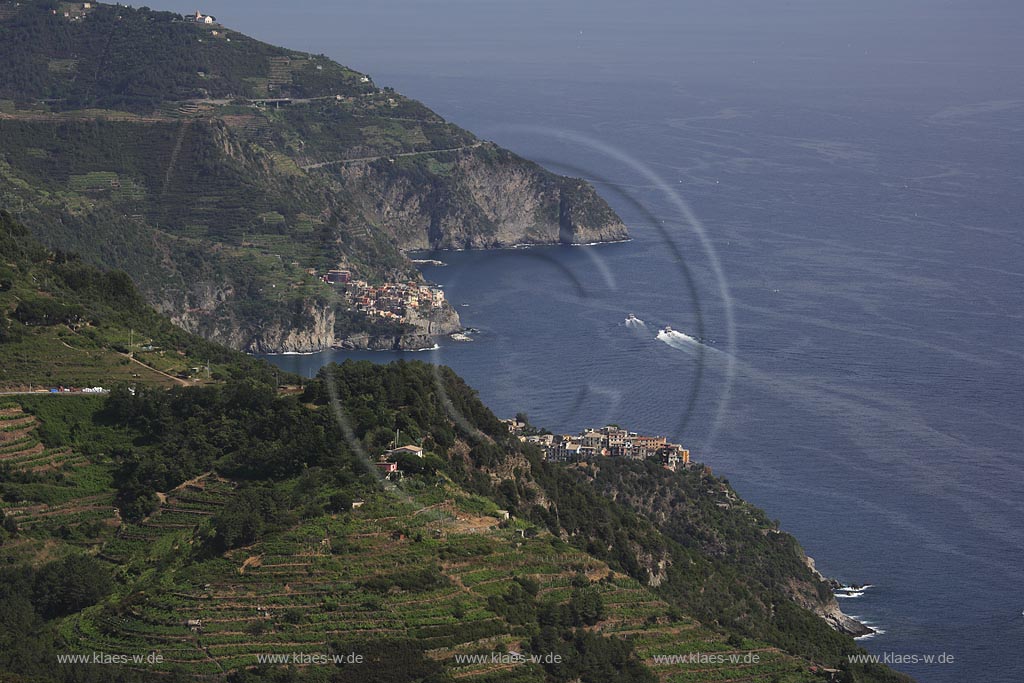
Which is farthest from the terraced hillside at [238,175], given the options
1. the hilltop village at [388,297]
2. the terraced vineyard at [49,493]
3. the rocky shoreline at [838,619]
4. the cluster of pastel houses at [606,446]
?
the terraced vineyard at [49,493]

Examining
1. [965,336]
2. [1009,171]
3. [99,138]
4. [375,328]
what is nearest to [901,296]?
[965,336]

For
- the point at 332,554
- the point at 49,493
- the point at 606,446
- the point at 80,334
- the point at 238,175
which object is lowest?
the point at 606,446

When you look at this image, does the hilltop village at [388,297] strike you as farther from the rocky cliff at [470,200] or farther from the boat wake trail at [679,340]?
the rocky cliff at [470,200]

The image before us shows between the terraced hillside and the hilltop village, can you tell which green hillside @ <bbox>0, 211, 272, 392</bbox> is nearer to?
the terraced hillside

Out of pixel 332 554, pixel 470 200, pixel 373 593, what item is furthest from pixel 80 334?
pixel 470 200

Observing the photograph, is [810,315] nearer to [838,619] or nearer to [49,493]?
[838,619]

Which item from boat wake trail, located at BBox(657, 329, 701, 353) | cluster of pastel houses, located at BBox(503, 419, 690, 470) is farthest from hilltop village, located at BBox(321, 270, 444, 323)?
cluster of pastel houses, located at BBox(503, 419, 690, 470)

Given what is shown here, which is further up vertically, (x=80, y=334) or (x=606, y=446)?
(x=80, y=334)
